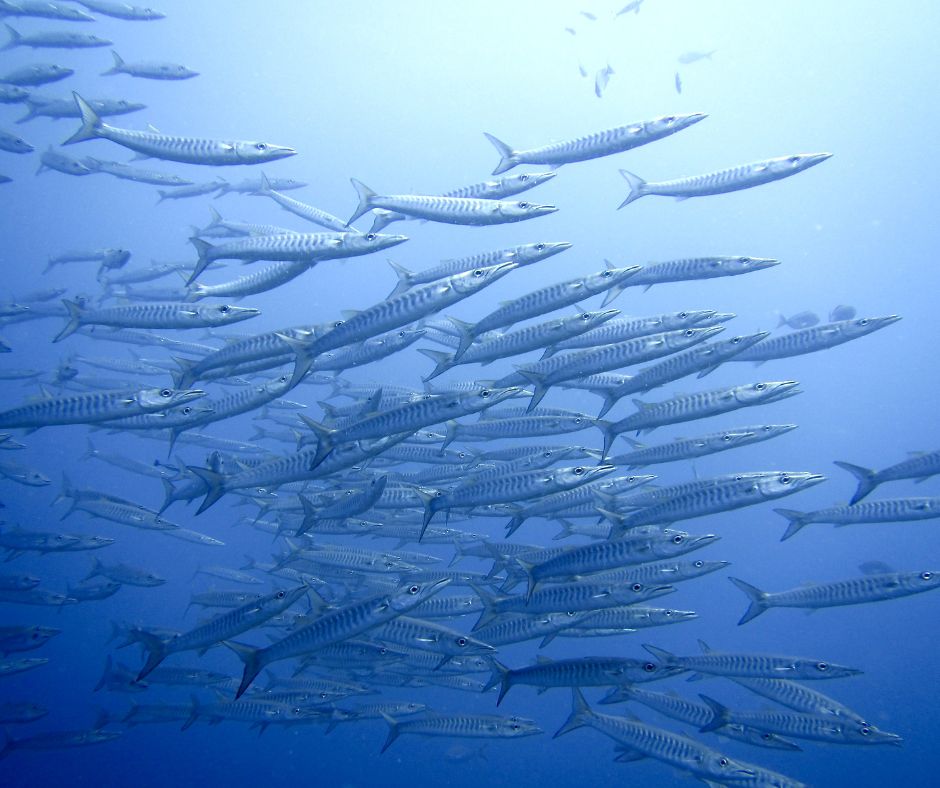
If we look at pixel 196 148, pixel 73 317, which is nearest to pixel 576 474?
pixel 196 148

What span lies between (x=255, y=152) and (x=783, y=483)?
512 cm

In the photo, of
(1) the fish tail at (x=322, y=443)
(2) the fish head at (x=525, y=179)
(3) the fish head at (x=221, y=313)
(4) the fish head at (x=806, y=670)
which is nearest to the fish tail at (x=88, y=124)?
(3) the fish head at (x=221, y=313)

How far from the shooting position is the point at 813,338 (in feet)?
21.0

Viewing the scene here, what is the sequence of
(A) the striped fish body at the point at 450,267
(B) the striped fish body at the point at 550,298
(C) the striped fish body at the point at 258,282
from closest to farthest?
(C) the striped fish body at the point at 258,282
(B) the striped fish body at the point at 550,298
(A) the striped fish body at the point at 450,267

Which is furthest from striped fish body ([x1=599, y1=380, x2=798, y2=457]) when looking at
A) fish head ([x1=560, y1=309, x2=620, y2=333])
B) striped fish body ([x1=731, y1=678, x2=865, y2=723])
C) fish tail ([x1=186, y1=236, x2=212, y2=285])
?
fish tail ([x1=186, y1=236, x2=212, y2=285])

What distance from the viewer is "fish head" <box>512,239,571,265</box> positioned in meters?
5.10

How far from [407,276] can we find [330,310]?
63162mm

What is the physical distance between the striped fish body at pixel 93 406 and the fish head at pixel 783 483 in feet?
14.8

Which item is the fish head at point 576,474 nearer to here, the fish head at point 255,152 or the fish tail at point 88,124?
the fish head at point 255,152

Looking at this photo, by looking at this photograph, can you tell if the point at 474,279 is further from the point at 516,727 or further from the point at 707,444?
the point at 516,727

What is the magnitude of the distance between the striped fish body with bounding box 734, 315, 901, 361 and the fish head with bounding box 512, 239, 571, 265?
248 centimetres

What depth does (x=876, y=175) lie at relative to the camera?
51.4 m

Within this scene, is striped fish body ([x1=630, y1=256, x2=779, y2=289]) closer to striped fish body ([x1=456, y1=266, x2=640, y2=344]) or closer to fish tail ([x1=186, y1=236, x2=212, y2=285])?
striped fish body ([x1=456, y1=266, x2=640, y2=344])

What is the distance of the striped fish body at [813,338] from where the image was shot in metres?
6.34
